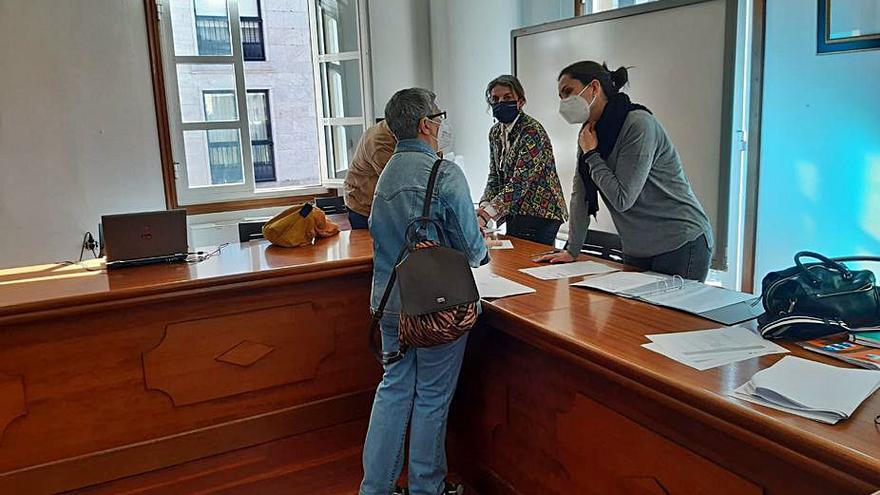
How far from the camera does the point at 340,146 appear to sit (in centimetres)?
489

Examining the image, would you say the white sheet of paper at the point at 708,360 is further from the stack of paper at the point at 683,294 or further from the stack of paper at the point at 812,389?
the stack of paper at the point at 683,294

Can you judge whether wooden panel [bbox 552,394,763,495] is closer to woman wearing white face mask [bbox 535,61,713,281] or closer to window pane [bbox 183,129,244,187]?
woman wearing white face mask [bbox 535,61,713,281]

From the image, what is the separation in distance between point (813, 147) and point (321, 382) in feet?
A: 7.29

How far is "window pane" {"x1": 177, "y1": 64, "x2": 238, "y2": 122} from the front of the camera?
14.5 ft

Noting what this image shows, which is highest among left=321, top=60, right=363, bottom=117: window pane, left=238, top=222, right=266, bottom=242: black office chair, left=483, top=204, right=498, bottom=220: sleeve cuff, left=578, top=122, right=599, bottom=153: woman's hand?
left=321, top=60, right=363, bottom=117: window pane

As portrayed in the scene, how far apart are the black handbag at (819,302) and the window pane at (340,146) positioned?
3625 mm

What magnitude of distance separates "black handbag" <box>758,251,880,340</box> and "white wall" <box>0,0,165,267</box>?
368 cm

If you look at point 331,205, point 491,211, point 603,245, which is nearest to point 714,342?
point 603,245

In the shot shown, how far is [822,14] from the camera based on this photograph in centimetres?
264

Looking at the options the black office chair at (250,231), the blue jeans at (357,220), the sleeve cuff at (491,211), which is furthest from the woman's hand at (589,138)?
the black office chair at (250,231)

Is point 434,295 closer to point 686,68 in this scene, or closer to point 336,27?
point 686,68

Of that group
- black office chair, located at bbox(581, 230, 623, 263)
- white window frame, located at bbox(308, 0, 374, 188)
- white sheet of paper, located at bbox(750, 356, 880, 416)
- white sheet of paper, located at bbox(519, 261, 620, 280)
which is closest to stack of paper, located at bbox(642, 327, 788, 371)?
white sheet of paper, located at bbox(750, 356, 880, 416)

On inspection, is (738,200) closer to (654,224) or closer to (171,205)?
(654,224)

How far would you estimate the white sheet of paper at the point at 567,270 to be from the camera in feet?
7.40
